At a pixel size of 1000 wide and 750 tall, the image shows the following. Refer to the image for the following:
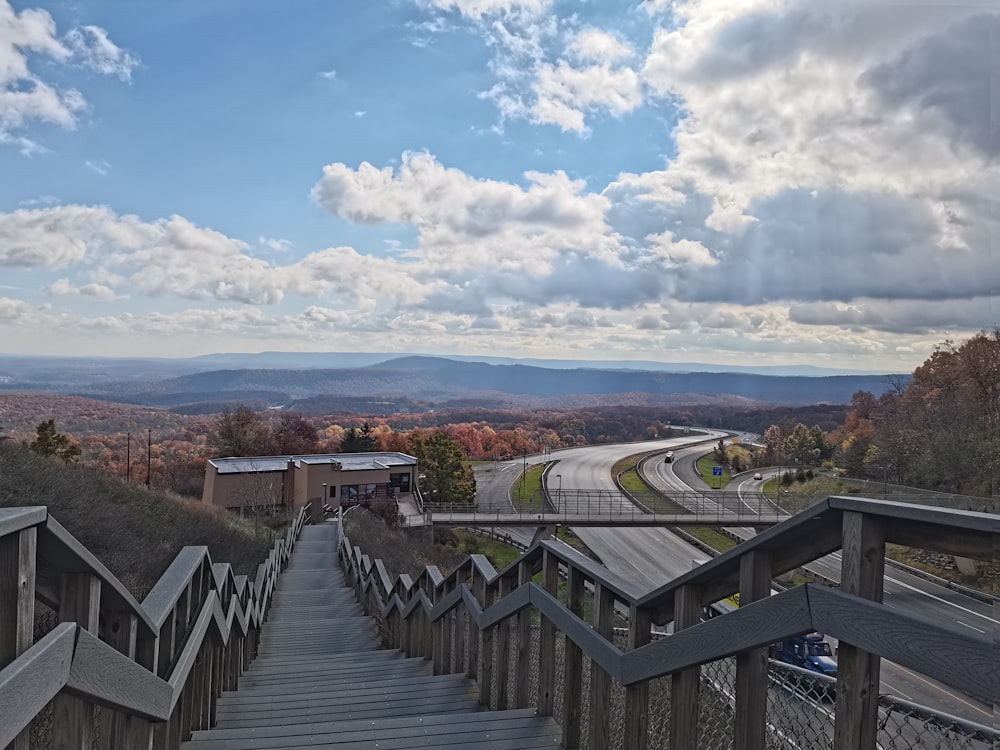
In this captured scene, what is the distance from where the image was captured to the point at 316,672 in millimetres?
5199

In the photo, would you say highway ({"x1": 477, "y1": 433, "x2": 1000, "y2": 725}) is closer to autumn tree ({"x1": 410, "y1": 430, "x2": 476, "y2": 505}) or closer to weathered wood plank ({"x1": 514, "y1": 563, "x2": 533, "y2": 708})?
weathered wood plank ({"x1": 514, "y1": 563, "x2": 533, "y2": 708})

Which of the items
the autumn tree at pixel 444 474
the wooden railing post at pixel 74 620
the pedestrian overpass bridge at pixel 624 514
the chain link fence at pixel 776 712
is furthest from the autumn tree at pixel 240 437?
the wooden railing post at pixel 74 620

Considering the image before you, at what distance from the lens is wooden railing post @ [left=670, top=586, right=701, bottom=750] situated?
2.09m

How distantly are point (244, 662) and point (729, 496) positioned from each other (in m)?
36.0

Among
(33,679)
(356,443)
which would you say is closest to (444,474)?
(356,443)

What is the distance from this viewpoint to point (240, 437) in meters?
43.9

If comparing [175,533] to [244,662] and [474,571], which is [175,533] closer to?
[244,662]

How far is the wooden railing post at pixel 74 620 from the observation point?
1703mm

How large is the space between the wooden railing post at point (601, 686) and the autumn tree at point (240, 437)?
148 feet

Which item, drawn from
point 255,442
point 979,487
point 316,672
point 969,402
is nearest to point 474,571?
point 316,672

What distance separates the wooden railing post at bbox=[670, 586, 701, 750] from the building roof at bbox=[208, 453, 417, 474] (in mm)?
32438

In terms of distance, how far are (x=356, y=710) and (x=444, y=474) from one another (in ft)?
114

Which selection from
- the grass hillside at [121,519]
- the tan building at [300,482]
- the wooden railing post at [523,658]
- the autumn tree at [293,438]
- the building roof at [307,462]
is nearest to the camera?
the wooden railing post at [523,658]

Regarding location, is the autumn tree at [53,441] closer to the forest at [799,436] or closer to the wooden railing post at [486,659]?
the forest at [799,436]
